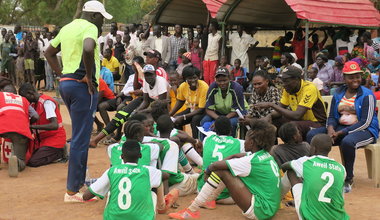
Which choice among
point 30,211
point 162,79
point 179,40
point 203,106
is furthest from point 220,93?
point 179,40

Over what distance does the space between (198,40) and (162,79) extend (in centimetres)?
717

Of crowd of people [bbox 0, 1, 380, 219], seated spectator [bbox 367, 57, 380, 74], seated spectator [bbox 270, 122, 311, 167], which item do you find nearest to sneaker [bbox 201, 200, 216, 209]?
crowd of people [bbox 0, 1, 380, 219]

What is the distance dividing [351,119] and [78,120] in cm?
315

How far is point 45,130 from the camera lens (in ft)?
26.2

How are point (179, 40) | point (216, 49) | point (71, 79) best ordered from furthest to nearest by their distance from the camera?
point (179, 40), point (216, 49), point (71, 79)

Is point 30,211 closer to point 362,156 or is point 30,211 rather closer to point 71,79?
point 71,79

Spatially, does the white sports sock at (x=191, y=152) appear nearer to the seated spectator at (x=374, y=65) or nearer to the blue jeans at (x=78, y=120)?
the blue jeans at (x=78, y=120)

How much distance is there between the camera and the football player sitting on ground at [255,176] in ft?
17.3

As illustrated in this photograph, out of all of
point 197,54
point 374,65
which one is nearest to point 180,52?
point 197,54

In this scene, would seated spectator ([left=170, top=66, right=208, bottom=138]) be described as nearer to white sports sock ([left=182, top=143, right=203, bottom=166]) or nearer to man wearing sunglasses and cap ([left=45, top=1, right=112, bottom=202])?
white sports sock ([left=182, top=143, right=203, bottom=166])

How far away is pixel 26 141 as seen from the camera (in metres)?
7.78

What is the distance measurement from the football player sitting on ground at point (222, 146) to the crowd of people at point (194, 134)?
11mm

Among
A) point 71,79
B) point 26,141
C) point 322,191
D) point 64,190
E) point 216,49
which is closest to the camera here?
point 322,191

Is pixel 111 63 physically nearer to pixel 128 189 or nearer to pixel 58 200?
pixel 58 200
